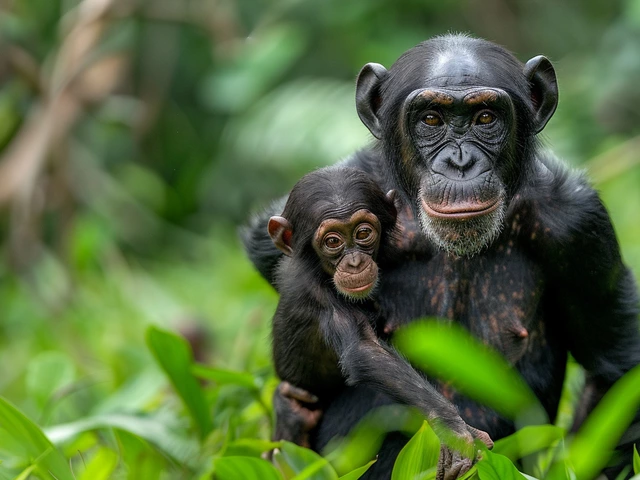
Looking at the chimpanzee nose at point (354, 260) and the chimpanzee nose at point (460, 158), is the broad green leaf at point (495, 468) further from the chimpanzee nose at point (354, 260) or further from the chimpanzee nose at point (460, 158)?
the chimpanzee nose at point (460, 158)

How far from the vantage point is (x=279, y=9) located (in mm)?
11078

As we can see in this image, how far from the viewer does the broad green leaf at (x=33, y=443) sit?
3508 millimetres

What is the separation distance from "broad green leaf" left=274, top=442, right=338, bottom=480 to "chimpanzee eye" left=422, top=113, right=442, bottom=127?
1199 millimetres

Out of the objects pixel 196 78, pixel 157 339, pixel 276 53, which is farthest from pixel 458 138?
pixel 196 78

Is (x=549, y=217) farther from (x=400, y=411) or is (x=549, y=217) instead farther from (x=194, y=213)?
(x=194, y=213)

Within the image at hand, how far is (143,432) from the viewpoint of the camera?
13.7 ft

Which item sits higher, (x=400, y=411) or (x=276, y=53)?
(x=276, y=53)

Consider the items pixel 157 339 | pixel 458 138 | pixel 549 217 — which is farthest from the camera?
pixel 157 339

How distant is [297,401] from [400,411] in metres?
0.45

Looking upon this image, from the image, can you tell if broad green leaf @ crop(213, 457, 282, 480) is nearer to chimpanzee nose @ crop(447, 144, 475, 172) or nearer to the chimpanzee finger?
the chimpanzee finger

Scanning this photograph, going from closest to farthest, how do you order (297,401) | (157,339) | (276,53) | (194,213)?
(297,401) → (157,339) → (276,53) → (194,213)

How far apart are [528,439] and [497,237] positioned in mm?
759

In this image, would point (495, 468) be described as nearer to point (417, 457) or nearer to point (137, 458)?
point (417, 457)

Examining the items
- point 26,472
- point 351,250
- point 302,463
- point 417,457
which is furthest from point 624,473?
point 26,472
